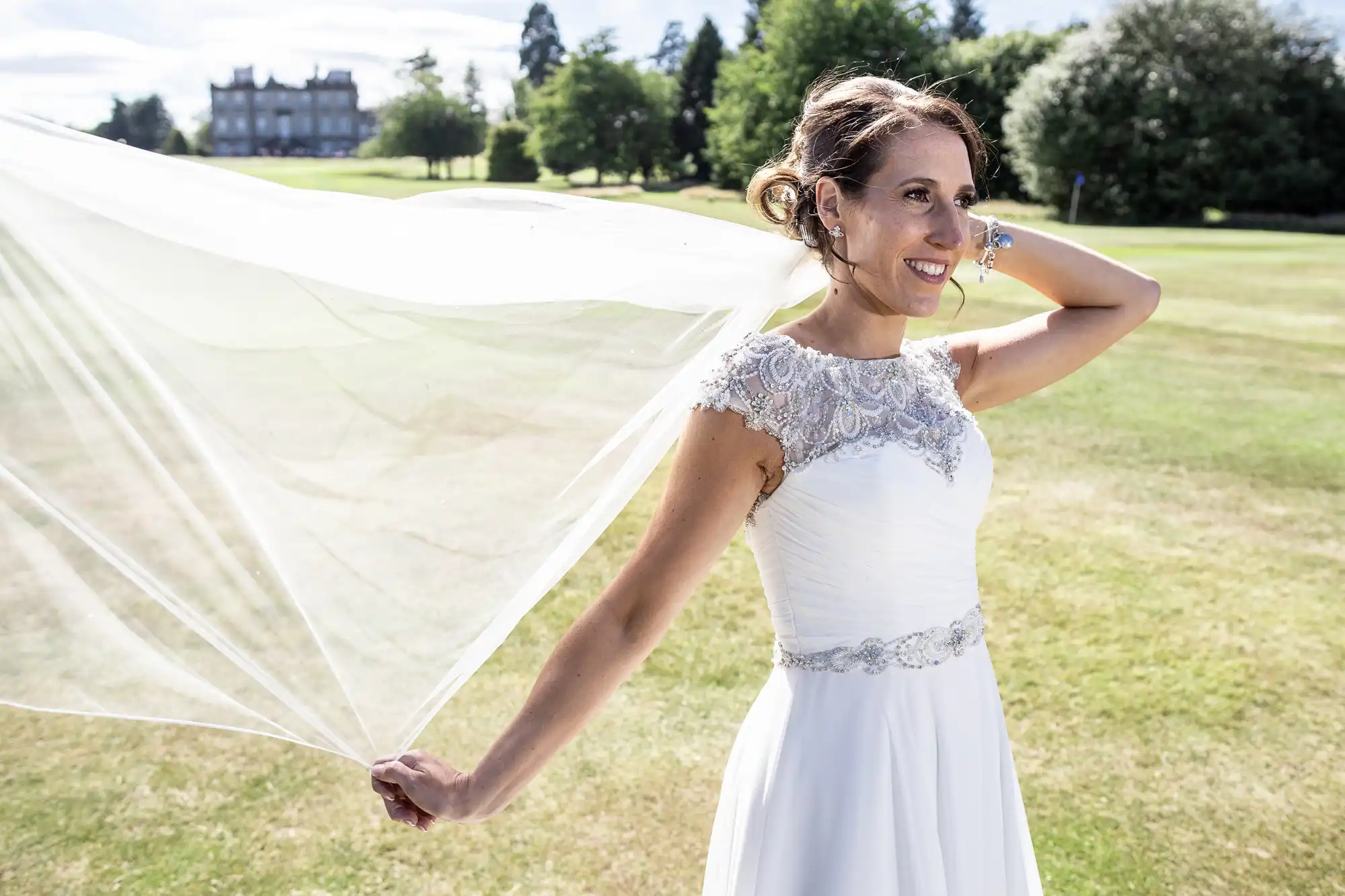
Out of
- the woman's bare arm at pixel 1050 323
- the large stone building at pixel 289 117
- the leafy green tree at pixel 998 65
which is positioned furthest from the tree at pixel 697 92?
the woman's bare arm at pixel 1050 323

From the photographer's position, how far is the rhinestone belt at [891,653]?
2.16 metres

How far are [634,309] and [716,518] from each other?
3.31 ft

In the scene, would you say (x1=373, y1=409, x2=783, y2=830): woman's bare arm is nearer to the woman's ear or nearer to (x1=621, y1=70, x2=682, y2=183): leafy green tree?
the woman's ear

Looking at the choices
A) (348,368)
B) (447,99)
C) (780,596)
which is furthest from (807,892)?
(447,99)

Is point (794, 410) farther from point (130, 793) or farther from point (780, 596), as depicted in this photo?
point (130, 793)

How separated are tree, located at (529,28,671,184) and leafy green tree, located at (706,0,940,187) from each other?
607 centimetres

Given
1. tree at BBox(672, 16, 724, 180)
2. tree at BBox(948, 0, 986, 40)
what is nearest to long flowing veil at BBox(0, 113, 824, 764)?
tree at BBox(672, 16, 724, 180)

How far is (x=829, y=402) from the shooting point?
6.88 feet

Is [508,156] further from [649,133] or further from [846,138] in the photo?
[846,138]

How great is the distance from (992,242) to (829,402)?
0.81 metres

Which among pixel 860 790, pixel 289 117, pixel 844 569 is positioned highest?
pixel 289 117

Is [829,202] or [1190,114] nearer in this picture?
[829,202]

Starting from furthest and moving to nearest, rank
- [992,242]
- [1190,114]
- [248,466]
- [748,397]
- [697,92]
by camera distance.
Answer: [697,92] → [1190,114] → [992,242] → [248,466] → [748,397]

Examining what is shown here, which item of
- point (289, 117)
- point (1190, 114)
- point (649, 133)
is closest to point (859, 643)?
point (1190, 114)
